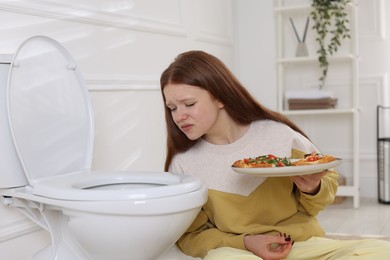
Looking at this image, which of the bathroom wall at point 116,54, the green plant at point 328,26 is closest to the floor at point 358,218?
the green plant at point 328,26

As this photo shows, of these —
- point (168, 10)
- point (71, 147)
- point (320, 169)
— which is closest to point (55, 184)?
point (71, 147)

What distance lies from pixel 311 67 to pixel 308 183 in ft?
7.31

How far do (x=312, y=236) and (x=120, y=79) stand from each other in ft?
3.77

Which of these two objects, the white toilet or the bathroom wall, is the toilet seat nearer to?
the white toilet

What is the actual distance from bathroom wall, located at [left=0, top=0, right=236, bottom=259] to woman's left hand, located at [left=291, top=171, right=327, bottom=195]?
97cm

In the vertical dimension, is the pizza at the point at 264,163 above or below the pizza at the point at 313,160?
below

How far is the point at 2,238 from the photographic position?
1.77m

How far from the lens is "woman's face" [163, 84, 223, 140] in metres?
1.54

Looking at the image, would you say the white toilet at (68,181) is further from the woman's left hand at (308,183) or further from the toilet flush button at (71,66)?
the woman's left hand at (308,183)

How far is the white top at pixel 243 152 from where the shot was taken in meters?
1.59

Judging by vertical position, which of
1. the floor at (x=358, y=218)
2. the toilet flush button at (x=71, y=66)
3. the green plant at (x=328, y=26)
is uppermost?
the green plant at (x=328, y=26)

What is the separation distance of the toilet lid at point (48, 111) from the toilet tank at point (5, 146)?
27mm

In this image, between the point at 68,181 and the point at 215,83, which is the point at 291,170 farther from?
the point at 68,181

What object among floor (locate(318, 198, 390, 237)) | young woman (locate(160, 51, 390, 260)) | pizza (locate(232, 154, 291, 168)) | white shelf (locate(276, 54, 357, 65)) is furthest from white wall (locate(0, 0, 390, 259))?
pizza (locate(232, 154, 291, 168))
